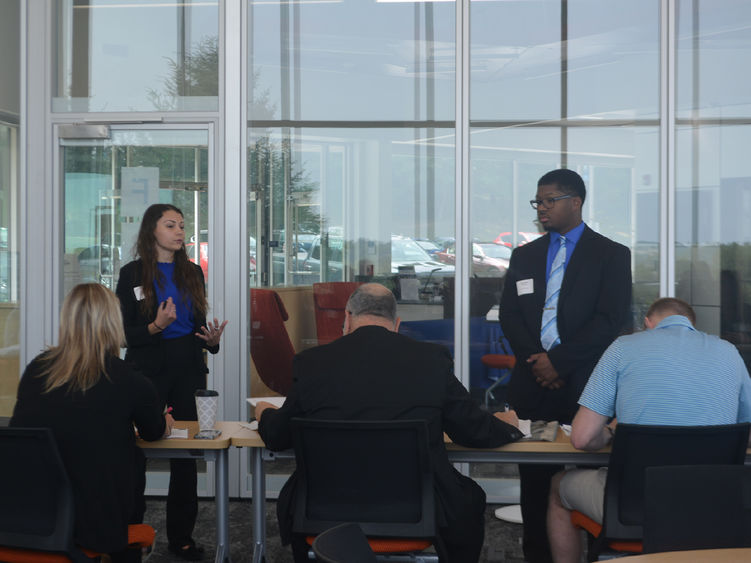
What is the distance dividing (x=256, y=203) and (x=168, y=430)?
2.42 m

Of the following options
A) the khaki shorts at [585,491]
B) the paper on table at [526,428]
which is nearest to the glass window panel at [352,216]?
the paper on table at [526,428]

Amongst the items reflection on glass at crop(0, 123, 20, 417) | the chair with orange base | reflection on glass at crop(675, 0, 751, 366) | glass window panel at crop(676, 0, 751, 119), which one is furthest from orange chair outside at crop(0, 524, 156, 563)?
glass window panel at crop(676, 0, 751, 119)

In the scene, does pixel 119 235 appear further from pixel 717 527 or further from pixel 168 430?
pixel 717 527

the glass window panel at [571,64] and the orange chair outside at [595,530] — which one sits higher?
the glass window panel at [571,64]

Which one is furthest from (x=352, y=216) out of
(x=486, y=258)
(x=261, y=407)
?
(x=261, y=407)

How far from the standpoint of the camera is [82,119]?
5.58 m

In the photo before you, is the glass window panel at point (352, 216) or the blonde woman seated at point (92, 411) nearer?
the blonde woman seated at point (92, 411)

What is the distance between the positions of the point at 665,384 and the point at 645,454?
276 mm

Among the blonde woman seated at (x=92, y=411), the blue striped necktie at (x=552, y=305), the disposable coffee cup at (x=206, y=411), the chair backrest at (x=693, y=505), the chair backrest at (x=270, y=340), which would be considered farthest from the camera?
the chair backrest at (x=270, y=340)

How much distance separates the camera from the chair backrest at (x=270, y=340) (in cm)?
551

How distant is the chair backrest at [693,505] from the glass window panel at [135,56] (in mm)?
4106

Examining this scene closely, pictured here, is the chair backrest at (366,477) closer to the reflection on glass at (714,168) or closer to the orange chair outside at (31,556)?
the orange chair outside at (31,556)

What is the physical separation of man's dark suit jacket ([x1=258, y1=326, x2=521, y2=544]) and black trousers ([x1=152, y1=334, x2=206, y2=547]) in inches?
52.0

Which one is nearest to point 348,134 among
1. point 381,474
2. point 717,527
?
point 381,474
